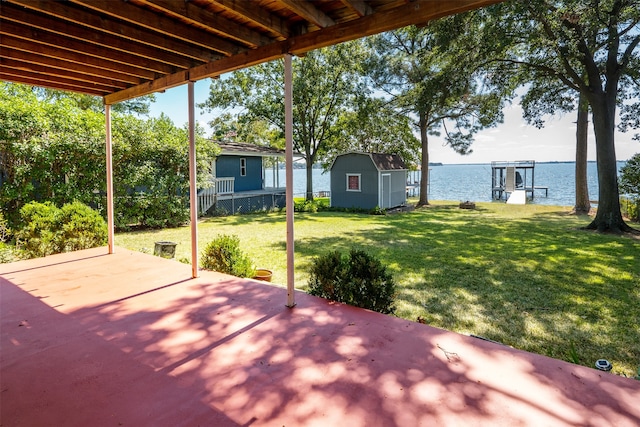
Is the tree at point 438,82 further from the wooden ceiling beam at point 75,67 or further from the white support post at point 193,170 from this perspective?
the wooden ceiling beam at point 75,67

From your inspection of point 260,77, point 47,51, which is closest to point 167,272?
point 47,51

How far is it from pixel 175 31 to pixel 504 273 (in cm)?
621

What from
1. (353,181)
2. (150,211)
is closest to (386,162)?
(353,181)

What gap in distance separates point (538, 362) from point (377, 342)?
1.26 m

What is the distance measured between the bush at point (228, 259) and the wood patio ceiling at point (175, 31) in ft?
7.75

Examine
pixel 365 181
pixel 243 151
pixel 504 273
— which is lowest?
pixel 504 273

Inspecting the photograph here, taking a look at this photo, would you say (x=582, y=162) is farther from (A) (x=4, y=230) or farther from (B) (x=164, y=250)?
(A) (x=4, y=230)

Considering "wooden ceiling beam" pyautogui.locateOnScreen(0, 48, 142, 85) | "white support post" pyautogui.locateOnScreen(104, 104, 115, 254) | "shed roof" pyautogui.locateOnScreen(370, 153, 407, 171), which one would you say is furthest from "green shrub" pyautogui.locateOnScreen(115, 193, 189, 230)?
"shed roof" pyautogui.locateOnScreen(370, 153, 407, 171)

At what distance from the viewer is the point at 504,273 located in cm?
636

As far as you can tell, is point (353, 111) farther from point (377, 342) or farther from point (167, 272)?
point (377, 342)

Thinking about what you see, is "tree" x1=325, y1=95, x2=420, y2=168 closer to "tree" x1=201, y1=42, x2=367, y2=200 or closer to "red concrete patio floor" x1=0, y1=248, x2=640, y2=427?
"tree" x1=201, y1=42, x2=367, y2=200

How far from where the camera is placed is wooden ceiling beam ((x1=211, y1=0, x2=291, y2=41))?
2.88 metres

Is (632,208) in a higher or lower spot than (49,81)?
lower

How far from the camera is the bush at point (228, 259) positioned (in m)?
5.38
